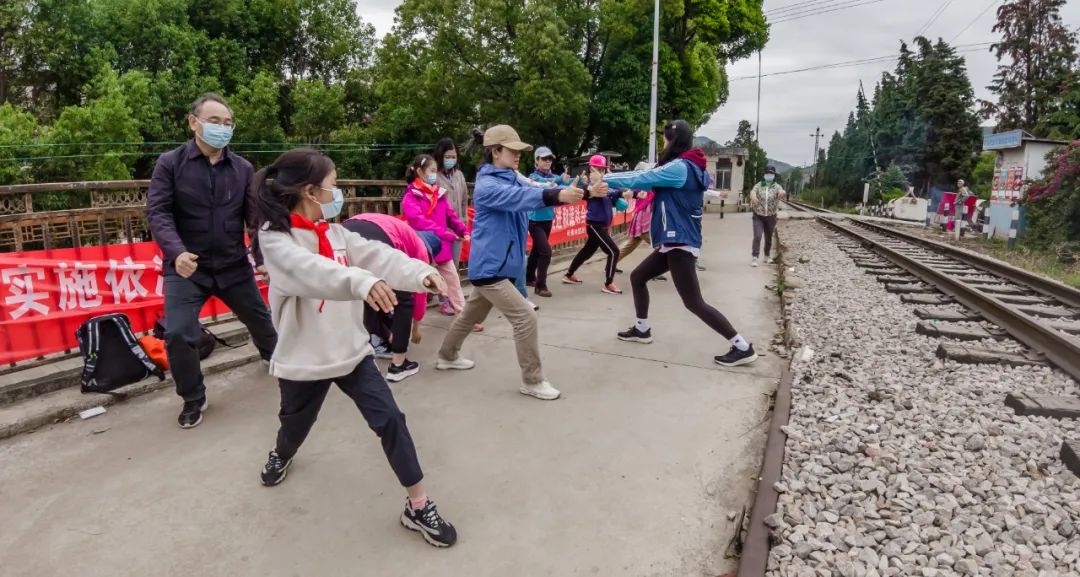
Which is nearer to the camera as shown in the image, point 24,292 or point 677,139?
point 24,292

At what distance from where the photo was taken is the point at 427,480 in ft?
10.5

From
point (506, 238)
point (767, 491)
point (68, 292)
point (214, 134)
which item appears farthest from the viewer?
point (68, 292)

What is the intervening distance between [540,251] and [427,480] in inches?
193

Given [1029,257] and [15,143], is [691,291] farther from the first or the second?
[15,143]

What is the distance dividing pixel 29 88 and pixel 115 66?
3614 millimetres

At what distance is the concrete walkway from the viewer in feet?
8.45

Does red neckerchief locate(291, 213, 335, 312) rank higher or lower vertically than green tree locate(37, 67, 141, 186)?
lower

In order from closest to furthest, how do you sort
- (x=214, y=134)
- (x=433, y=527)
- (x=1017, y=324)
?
(x=433, y=527) < (x=214, y=134) < (x=1017, y=324)

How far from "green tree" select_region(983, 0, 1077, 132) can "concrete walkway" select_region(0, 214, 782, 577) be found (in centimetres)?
4383

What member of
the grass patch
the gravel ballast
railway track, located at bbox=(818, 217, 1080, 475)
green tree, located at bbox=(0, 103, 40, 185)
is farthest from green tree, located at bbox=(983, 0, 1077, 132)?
green tree, located at bbox=(0, 103, 40, 185)

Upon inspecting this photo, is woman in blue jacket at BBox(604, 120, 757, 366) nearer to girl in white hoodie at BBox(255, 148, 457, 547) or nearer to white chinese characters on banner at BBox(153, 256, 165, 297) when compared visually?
girl in white hoodie at BBox(255, 148, 457, 547)

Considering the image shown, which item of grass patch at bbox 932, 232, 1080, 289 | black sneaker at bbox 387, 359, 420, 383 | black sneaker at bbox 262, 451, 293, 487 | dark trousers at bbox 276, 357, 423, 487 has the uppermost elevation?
dark trousers at bbox 276, 357, 423, 487

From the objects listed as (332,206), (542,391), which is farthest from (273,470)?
(542,391)

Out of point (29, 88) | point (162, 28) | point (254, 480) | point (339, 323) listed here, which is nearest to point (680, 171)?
point (339, 323)
